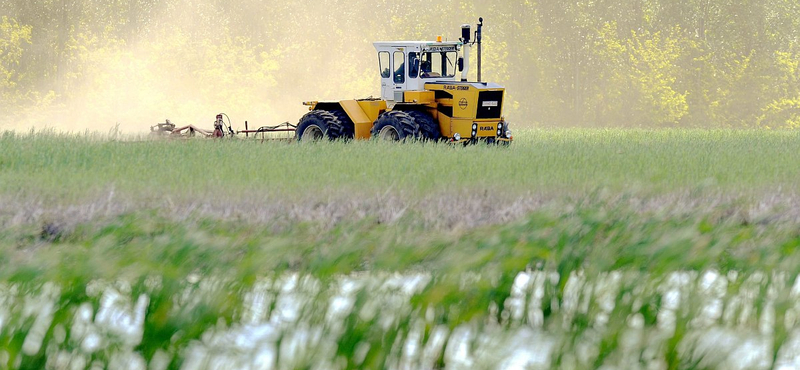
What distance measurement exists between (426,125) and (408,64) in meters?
1.10

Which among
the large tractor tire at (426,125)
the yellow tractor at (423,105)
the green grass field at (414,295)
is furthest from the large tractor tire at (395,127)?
the green grass field at (414,295)

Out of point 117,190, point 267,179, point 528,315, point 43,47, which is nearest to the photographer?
point 528,315

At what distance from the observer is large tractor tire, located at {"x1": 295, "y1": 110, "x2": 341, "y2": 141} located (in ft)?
59.0

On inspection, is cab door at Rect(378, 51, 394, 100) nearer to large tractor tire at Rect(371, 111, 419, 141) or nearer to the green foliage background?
large tractor tire at Rect(371, 111, 419, 141)

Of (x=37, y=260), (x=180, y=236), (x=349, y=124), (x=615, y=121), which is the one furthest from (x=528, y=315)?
(x=615, y=121)

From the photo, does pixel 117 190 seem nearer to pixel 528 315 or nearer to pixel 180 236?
pixel 180 236

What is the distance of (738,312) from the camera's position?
5.21m

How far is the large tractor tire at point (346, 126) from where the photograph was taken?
18094 millimetres

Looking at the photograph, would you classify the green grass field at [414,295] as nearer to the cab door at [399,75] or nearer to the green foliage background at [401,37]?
the cab door at [399,75]

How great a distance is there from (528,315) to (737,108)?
131 feet

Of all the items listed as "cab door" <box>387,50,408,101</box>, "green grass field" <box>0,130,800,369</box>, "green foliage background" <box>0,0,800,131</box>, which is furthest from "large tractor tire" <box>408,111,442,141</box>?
"green foliage background" <box>0,0,800,131</box>

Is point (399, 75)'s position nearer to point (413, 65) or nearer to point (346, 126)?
point (413, 65)

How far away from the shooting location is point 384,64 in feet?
59.0

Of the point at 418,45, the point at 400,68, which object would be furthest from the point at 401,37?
the point at 418,45
